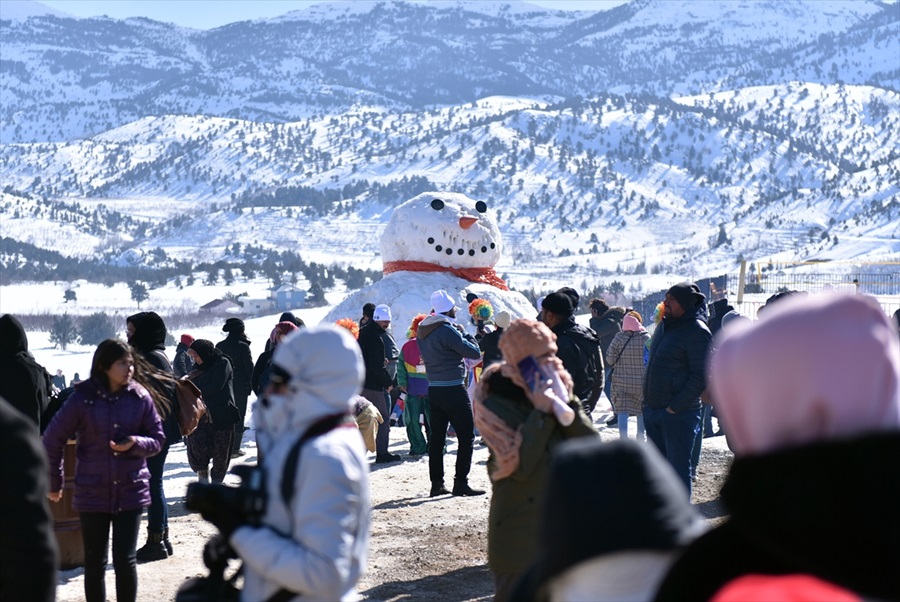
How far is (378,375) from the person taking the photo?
10.3 m

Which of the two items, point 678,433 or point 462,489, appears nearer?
point 678,433

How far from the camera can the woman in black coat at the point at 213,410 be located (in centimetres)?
802

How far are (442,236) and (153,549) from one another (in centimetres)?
841

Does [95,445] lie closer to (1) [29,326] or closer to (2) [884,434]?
(2) [884,434]

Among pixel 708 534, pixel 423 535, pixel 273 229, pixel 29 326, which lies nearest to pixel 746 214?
Answer: pixel 273 229

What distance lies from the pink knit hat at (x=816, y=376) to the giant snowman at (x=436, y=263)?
1232 cm

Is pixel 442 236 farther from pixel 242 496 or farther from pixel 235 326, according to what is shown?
pixel 242 496

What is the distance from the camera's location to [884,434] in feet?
4.67

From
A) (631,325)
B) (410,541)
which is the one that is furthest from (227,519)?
(631,325)

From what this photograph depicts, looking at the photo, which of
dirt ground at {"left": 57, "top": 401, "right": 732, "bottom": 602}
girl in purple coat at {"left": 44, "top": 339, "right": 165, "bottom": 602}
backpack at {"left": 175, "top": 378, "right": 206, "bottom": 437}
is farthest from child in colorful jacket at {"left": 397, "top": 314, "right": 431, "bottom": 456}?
girl in purple coat at {"left": 44, "top": 339, "right": 165, "bottom": 602}

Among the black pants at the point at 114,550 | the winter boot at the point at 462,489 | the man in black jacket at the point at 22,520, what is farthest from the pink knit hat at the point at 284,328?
the man in black jacket at the point at 22,520

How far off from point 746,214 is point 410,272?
81.3 m

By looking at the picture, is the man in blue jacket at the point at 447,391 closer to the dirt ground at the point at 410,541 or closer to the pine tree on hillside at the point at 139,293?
the dirt ground at the point at 410,541

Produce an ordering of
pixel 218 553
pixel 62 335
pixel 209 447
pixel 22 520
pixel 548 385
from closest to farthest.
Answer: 1. pixel 22 520
2. pixel 218 553
3. pixel 548 385
4. pixel 209 447
5. pixel 62 335
